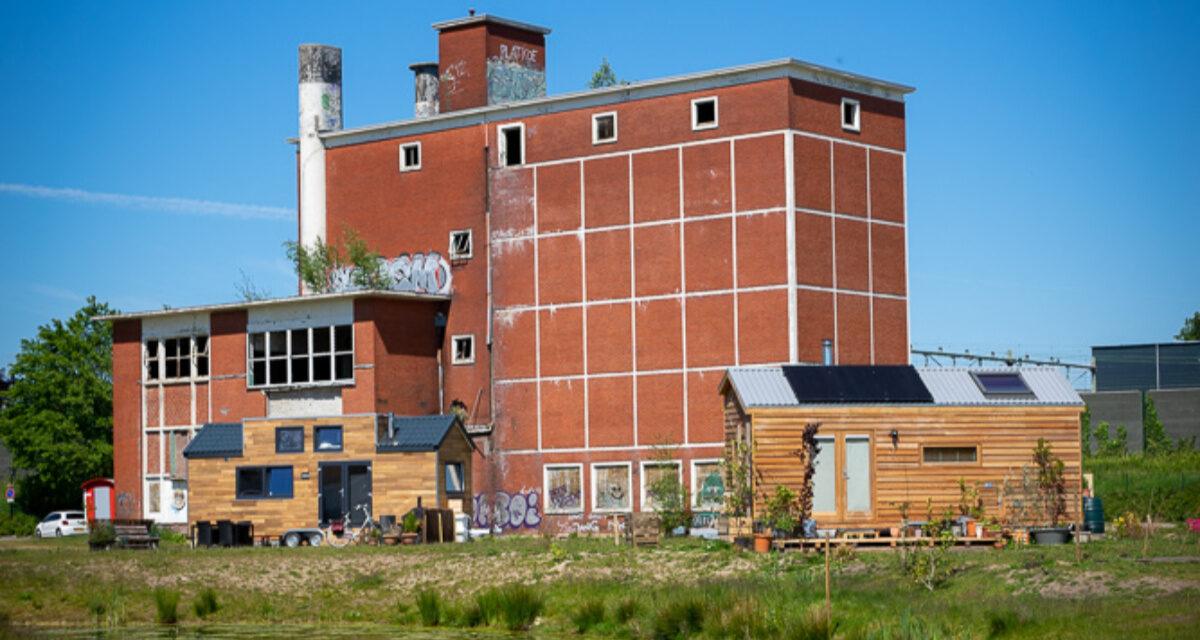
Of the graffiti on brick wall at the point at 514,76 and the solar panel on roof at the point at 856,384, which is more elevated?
the graffiti on brick wall at the point at 514,76

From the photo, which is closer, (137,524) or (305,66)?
(137,524)

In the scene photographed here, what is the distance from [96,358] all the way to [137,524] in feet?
117

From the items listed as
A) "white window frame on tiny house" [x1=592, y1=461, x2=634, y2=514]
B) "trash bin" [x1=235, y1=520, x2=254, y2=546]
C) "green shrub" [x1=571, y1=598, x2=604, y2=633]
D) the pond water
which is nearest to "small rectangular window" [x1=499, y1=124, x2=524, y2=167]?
"white window frame on tiny house" [x1=592, y1=461, x2=634, y2=514]

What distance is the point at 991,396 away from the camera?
42625mm

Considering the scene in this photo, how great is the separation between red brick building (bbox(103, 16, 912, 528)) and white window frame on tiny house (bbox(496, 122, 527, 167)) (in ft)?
0.21

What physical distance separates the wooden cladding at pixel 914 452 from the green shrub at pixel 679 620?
878 centimetres

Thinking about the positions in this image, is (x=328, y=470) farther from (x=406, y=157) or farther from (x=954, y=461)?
(x=954, y=461)

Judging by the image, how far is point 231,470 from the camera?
191 feet

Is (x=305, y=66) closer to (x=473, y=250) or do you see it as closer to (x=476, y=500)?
(x=473, y=250)

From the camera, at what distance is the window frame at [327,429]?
56344 mm

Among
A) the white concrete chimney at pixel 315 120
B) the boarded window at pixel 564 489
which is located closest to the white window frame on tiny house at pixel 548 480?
the boarded window at pixel 564 489

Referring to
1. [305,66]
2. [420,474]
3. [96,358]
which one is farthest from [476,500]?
[96,358]

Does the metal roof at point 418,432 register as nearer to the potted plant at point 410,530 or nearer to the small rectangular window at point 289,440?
the small rectangular window at point 289,440

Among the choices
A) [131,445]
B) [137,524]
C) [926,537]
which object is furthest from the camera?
[131,445]
